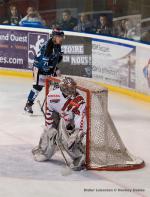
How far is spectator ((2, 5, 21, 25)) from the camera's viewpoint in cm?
1235

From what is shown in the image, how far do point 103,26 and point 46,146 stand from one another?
520 centimetres

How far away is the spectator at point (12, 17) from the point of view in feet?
40.5

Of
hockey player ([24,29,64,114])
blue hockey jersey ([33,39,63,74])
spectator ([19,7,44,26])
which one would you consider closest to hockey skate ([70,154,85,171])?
hockey player ([24,29,64,114])

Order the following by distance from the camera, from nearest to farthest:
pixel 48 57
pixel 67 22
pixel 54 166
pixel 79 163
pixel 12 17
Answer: pixel 79 163
pixel 54 166
pixel 48 57
pixel 67 22
pixel 12 17

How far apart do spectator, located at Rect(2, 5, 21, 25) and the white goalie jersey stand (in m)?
6.45

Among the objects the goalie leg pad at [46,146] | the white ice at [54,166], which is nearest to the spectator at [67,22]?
the white ice at [54,166]

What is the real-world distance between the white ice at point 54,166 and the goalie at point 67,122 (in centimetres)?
18

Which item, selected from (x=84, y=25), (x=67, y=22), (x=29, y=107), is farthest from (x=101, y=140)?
(x=67, y=22)

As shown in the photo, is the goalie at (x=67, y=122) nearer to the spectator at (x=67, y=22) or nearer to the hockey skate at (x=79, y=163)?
the hockey skate at (x=79, y=163)

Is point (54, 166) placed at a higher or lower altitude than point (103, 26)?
lower

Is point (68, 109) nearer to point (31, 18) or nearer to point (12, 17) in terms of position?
point (31, 18)

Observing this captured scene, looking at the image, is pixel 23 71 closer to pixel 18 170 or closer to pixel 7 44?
pixel 7 44

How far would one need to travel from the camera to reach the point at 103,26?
11.1 m

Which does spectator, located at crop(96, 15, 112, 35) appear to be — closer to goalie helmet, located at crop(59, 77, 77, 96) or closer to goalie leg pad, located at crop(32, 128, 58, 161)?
goalie leg pad, located at crop(32, 128, 58, 161)
